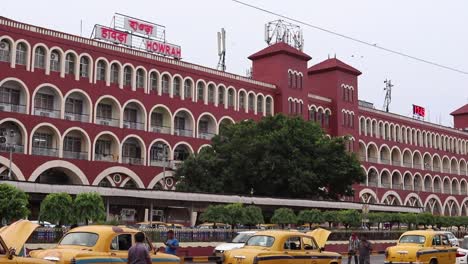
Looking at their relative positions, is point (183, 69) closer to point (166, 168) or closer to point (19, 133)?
point (166, 168)

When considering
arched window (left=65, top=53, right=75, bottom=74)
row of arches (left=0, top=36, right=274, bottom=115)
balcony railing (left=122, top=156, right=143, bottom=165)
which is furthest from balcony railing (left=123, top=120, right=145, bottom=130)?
arched window (left=65, top=53, right=75, bottom=74)

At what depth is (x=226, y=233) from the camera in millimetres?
34094

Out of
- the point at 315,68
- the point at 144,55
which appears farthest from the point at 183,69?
the point at 315,68

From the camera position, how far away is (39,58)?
47312 mm

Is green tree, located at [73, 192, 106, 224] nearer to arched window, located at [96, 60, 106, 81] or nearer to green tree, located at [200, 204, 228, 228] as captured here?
green tree, located at [200, 204, 228, 228]

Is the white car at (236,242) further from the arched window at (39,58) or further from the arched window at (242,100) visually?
the arched window at (242,100)

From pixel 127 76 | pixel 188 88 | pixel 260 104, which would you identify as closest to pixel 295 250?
pixel 127 76

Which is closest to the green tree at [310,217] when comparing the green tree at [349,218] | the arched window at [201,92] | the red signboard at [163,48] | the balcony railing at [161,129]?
the green tree at [349,218]

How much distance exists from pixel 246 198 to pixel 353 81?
35.4 m

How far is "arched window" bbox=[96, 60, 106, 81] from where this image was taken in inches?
2002

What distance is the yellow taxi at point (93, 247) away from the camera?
1281 centimetres

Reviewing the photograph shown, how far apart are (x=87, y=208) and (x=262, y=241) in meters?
13.2

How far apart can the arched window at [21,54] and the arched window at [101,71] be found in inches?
245

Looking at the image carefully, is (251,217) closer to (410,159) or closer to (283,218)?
(283,218)
